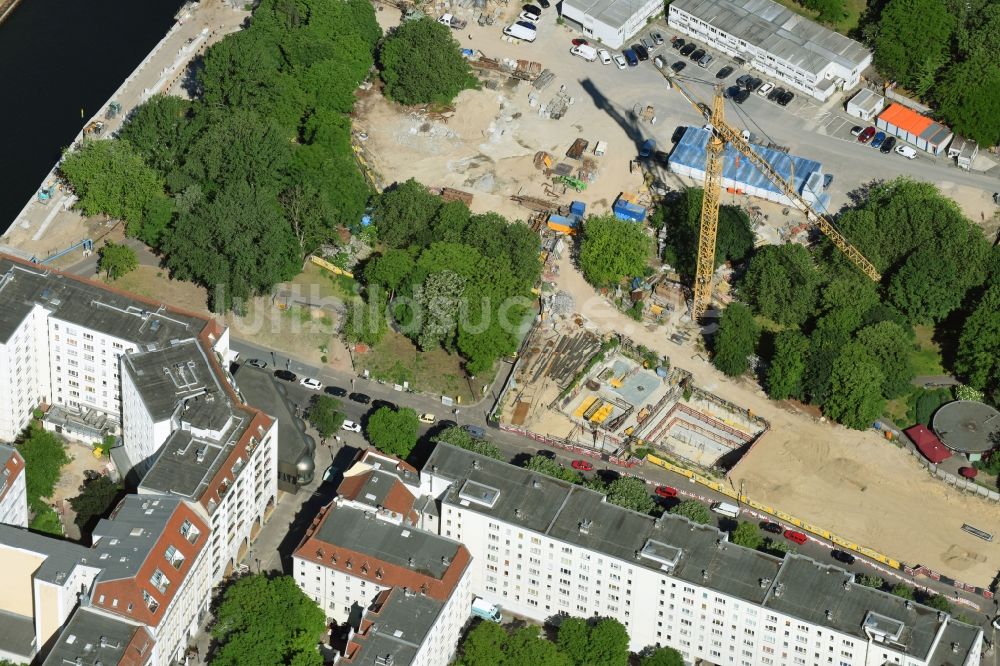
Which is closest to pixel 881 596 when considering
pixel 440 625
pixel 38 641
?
pixel 440 625

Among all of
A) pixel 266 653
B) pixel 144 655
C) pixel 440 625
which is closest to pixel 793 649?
pixel 440 625

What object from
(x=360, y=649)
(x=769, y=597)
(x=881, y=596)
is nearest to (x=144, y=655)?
(x=360, y=649)

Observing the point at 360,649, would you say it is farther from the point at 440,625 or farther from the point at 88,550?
the point at 88,550

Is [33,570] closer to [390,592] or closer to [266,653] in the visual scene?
[266,653]

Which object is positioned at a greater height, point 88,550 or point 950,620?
point 950,620

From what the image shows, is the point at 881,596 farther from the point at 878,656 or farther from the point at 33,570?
the point at 33,570

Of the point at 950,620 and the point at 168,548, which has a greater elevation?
the point at 950,620

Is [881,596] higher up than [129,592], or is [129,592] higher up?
[881,596]
